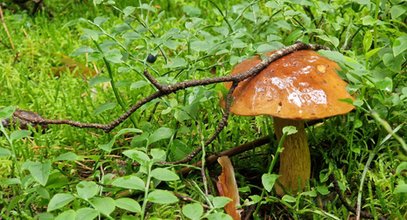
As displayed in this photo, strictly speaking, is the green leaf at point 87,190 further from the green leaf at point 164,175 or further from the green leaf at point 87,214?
the green leaf at point 164,175

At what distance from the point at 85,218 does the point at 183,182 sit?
661 mm

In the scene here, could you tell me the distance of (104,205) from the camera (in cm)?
164

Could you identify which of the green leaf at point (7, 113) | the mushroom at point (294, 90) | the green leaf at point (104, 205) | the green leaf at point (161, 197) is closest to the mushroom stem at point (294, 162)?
the mushroom at point (294, 90)

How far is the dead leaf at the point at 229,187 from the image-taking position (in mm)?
2037

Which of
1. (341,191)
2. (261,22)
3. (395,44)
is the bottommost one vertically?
(341,191)

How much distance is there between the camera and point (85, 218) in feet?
5.23

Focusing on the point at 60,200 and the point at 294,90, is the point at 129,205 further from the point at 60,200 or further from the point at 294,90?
the point at 294,90

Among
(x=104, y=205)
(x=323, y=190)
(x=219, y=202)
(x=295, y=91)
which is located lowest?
(x=323, y=190)

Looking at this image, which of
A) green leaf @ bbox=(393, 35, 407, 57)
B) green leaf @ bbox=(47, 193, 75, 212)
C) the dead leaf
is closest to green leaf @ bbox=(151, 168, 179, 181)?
green leaf @ bbox=(47, 193, 75, 212)

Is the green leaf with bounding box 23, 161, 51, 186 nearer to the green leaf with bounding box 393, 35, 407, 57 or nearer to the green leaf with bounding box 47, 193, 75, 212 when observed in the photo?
the green leaf with bounding box 47, 193, 75, 212

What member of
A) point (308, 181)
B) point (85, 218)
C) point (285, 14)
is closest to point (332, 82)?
point (308, 181)

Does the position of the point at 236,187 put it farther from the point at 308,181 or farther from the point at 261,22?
the point at 261,22

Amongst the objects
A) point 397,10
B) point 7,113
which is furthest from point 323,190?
point 7,113

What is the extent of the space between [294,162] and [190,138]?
0.44 metres
